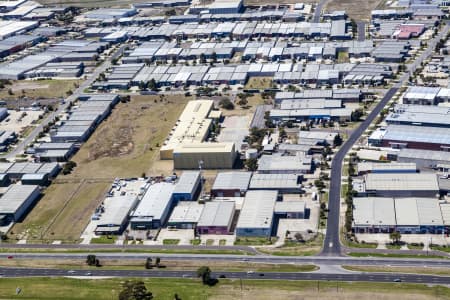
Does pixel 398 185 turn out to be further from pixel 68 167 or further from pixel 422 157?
pixel 68 167

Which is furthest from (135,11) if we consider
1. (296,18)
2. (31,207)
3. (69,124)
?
(31,207)

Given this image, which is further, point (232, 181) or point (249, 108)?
point (249, 108)

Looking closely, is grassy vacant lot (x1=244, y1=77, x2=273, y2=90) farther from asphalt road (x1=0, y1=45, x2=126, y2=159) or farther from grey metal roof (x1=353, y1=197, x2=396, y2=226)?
grey metal roof (x1=353, y1=197, x2=396, y2=226)

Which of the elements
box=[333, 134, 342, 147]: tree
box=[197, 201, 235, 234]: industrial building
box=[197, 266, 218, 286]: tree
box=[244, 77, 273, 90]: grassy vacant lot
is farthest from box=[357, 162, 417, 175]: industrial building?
box=[244, 77, 273, 90]: grassy vacant lot

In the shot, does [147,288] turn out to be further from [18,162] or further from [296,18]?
[296,18]

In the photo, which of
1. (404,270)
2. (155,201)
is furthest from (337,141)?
(404,270)

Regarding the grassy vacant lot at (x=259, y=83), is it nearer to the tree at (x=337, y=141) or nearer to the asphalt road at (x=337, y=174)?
the asphalt road at (x=337, y=174)
